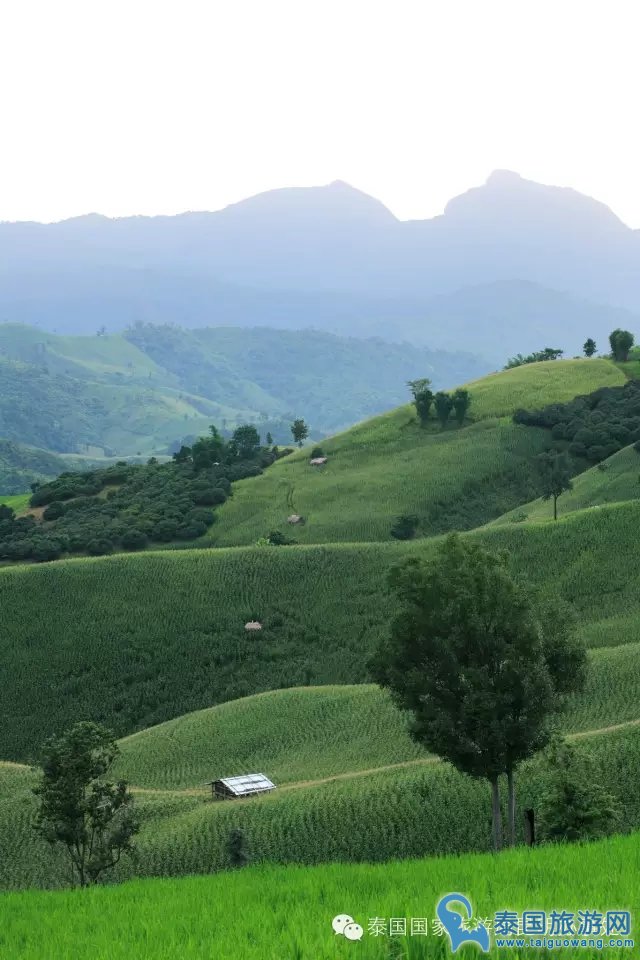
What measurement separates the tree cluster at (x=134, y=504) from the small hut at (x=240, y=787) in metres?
69.5

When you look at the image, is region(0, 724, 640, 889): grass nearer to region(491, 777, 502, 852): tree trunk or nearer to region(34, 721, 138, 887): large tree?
region(34, 721, 138, 887): large tree

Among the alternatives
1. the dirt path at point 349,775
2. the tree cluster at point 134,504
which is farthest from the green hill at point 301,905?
the tree cluster at point 134,504

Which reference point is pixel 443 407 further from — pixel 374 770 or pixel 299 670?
pixel 374 770

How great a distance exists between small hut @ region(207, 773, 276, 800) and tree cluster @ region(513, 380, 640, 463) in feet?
301

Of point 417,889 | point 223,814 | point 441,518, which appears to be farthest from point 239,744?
point 441,518

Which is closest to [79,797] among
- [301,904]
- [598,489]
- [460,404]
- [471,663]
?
[471,663]

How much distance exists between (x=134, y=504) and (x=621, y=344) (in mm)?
94743

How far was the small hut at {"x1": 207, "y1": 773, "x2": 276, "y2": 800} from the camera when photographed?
4866 cm

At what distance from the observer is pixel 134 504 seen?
451 feet

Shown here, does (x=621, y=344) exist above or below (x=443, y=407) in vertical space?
above

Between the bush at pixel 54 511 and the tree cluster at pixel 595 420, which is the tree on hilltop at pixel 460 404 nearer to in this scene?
the tree cluster at pixel 595 420

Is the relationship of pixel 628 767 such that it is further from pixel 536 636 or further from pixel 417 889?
pixel 417 889

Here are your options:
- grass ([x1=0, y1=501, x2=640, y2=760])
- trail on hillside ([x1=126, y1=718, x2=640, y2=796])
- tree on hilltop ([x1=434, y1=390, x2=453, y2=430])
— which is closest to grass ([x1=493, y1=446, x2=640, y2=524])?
grass ([x1=0, y1=501, x2=640, y2=760])

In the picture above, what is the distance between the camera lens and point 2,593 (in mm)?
89312
